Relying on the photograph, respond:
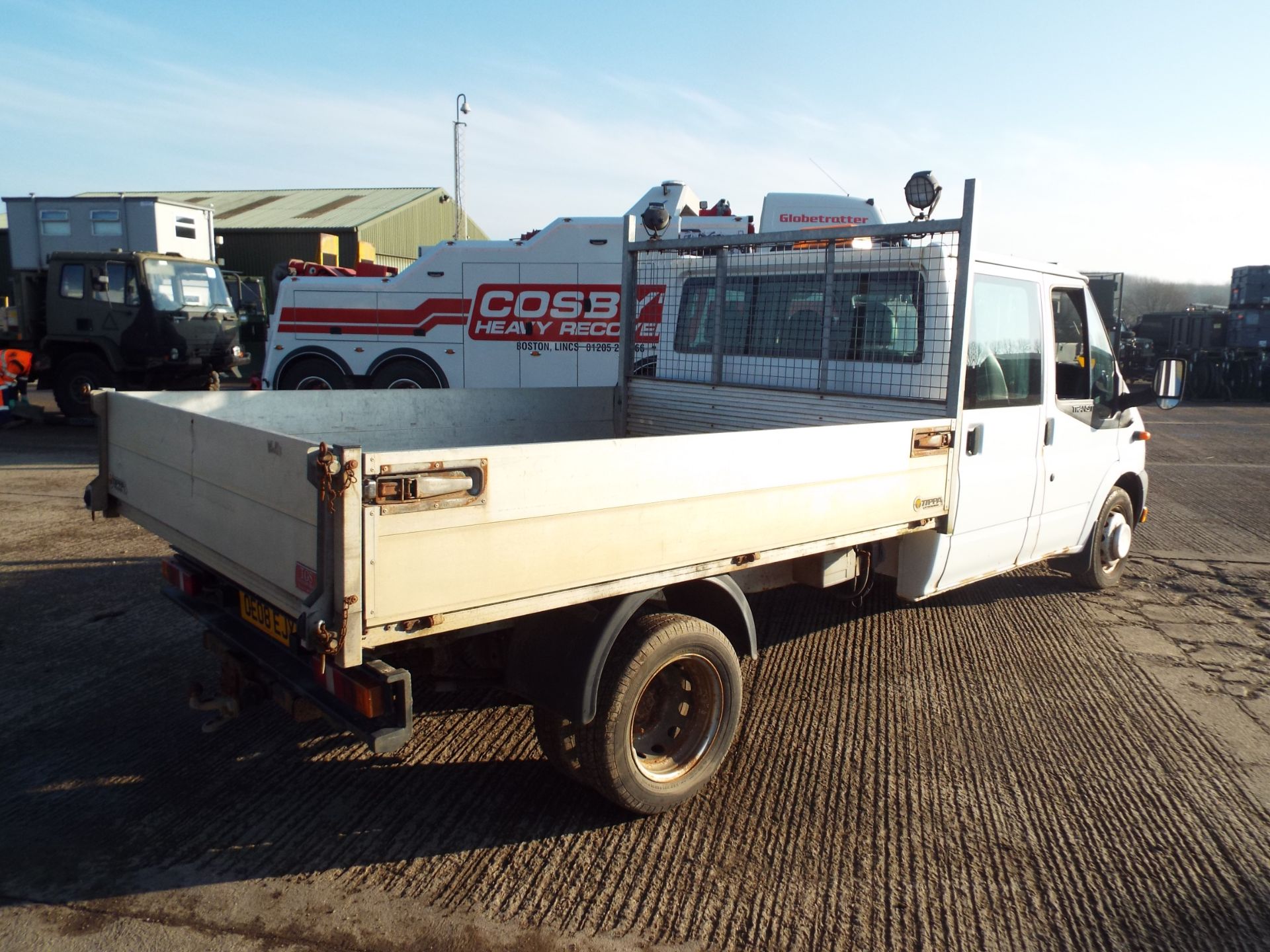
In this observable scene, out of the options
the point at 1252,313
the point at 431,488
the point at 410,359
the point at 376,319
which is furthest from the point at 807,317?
the point at 1252,313

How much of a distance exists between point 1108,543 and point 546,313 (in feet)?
23.8

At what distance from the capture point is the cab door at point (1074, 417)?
528 cm

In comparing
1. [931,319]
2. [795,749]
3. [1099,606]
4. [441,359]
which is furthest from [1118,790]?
[441,359]

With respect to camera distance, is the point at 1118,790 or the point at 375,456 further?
the point at 1118,790

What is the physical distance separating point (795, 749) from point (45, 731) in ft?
10.7

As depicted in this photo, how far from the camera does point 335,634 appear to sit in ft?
8.16

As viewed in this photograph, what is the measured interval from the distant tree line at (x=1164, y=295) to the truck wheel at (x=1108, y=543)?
65962 mm

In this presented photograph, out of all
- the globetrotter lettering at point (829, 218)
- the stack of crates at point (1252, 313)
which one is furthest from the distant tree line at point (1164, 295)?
the globetrotter lettering at point (829, 218)

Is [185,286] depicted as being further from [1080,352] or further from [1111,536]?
[1111,536]

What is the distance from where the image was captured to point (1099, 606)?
619 centimetres

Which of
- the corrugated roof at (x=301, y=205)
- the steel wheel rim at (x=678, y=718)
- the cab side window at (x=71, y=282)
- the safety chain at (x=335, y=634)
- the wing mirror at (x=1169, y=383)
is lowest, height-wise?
the steel wheel rim at (x=678, y=718)

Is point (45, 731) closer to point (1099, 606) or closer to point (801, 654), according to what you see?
point (801, 654)

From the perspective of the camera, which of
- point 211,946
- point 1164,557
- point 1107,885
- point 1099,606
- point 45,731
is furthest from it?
point 1164,557

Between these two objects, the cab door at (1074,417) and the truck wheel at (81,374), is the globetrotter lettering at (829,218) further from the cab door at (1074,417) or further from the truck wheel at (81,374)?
the truck wheel at (81,374)
